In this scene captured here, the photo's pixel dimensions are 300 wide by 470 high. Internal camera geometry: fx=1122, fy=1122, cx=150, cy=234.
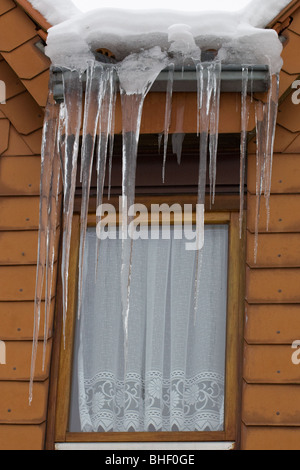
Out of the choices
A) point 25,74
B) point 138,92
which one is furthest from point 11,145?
point 138,92

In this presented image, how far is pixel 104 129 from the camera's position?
6320 mm

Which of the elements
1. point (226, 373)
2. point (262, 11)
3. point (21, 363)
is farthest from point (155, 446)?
point (262, 11)

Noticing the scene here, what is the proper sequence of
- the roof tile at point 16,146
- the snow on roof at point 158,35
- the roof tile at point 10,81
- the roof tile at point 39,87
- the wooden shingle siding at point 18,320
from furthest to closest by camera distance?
1. the roof tile at point 10,81
2. the roof tile at point 16,146
3. the roof tile at point 39,87
4. the wooden shingle siding at point 18,320
5. the snow on roof at point 158,35

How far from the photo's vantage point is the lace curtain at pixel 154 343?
617 cm

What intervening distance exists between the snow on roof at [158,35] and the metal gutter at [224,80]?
67mm

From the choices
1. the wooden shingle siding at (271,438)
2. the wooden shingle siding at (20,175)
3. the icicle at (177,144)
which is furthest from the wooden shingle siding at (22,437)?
the icicle at (177,144)

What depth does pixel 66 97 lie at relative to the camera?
20.7 feet

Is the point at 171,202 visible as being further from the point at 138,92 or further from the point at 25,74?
the point at 25,74

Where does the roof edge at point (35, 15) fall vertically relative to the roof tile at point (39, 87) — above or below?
above

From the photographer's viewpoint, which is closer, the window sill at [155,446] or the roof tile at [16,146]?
the window sill at [155,446]

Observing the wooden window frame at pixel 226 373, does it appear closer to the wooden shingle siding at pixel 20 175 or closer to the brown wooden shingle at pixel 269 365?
the brown wooden shingle at pixel 269 365

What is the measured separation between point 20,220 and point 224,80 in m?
1.42

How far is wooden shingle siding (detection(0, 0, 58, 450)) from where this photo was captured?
20.0ft

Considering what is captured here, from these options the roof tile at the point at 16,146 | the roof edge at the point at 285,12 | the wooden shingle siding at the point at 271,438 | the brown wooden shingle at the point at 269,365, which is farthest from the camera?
the roof tile at the point at 16,146
